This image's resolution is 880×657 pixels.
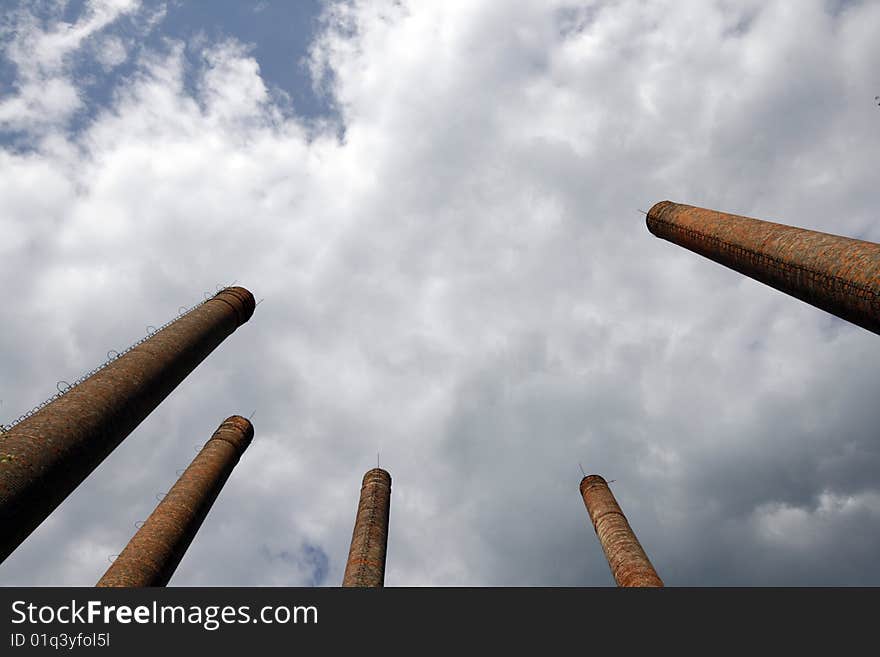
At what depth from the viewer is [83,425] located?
19.5 feet

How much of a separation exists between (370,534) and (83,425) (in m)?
9.21

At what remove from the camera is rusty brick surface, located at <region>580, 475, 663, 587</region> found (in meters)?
11.2

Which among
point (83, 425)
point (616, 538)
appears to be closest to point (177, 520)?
point (83, 425)

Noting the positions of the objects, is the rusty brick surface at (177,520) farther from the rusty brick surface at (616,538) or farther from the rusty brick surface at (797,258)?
the rusty brick surface at (797,258)

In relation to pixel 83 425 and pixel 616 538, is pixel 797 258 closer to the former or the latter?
pixel 616 538

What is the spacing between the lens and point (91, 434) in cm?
600

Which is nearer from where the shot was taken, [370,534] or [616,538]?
[616,538]

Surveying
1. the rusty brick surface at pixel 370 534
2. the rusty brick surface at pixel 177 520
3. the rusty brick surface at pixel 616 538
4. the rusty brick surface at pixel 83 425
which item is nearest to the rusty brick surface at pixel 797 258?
the rusty brick surface at pixel 616 538

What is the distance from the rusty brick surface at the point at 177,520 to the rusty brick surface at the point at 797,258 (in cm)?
1150

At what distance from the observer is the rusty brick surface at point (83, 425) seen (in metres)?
5.01

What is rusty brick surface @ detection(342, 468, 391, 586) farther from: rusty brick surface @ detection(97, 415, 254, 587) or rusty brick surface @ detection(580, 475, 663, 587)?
rusty brick surface @ detection(580, 475, 663, 587)
